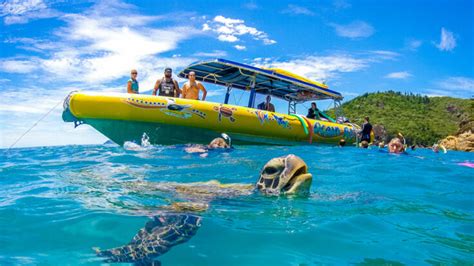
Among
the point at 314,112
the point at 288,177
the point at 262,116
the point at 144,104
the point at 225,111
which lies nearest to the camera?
the point at 288,177

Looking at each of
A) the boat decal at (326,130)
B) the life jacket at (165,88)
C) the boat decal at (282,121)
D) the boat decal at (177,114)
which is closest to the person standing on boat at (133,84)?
the life jacket at (165,88)

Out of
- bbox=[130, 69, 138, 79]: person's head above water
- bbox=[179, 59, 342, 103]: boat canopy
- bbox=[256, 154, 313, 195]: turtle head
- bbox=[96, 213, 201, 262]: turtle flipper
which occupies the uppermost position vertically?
bbox=[179, 59, 342, 103]: boat canopy

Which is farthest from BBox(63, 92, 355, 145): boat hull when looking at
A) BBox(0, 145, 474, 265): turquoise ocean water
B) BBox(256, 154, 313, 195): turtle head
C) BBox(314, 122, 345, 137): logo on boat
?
BBox(256, 154, 313, 195): turtle head

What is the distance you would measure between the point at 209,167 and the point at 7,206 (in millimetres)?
3699

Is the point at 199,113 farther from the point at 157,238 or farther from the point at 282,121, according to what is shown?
the point at 157,238

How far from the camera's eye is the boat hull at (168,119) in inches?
413

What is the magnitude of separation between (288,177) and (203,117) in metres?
7.39

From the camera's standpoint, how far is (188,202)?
3867 mm

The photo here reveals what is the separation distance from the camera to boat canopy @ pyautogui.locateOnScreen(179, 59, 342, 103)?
13242 mm

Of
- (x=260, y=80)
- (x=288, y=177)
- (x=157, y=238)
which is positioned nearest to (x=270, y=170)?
(x=288, y=177)

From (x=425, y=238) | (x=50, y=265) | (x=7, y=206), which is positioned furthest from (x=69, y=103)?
(x=425, y=238)

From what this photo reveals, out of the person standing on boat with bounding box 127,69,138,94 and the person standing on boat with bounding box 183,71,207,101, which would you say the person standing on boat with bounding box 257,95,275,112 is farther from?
the person standing on boat with bounding box 127,69,138,94

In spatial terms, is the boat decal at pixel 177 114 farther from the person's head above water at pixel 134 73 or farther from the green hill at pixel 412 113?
the green hill at pixel 412 113

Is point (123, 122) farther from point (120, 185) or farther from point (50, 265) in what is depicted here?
point (50, 265)
